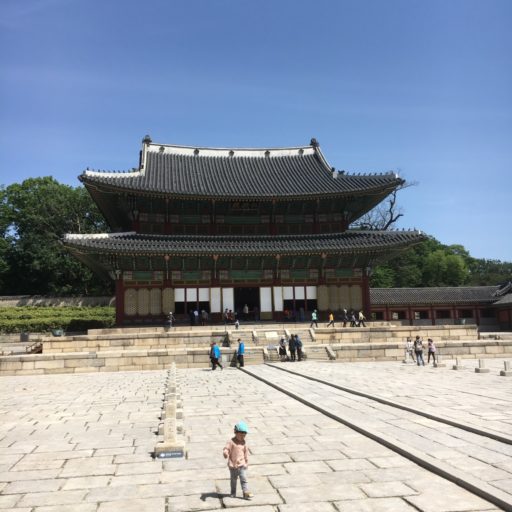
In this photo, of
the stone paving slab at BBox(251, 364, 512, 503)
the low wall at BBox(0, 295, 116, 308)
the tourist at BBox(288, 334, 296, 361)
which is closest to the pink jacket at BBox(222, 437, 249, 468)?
the stone paving slab at BBox(251, 364, 512, 503)

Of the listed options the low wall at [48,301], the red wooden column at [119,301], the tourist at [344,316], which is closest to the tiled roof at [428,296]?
the tourist at [344,316]

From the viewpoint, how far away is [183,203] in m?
33.7

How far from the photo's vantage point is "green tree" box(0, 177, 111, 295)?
188 feet

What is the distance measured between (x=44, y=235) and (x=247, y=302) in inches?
1413

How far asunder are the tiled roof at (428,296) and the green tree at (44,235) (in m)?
32.0

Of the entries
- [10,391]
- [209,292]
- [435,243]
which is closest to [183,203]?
[209,292]

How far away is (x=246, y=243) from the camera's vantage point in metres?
32.7

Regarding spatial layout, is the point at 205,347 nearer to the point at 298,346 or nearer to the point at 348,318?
the point at 298,346

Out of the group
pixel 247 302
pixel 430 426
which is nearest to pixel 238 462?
pixel 430 426

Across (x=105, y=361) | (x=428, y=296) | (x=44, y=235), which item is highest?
(x=44, y=235)

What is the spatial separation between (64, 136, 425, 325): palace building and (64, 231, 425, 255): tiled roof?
0.07m

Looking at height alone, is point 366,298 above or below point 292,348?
above

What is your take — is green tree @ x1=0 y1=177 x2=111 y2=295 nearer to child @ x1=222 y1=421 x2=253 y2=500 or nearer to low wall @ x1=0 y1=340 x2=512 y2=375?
low wall @ x1=0 y1=340 x2=512 y2=375

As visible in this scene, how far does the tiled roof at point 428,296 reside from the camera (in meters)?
45.8
